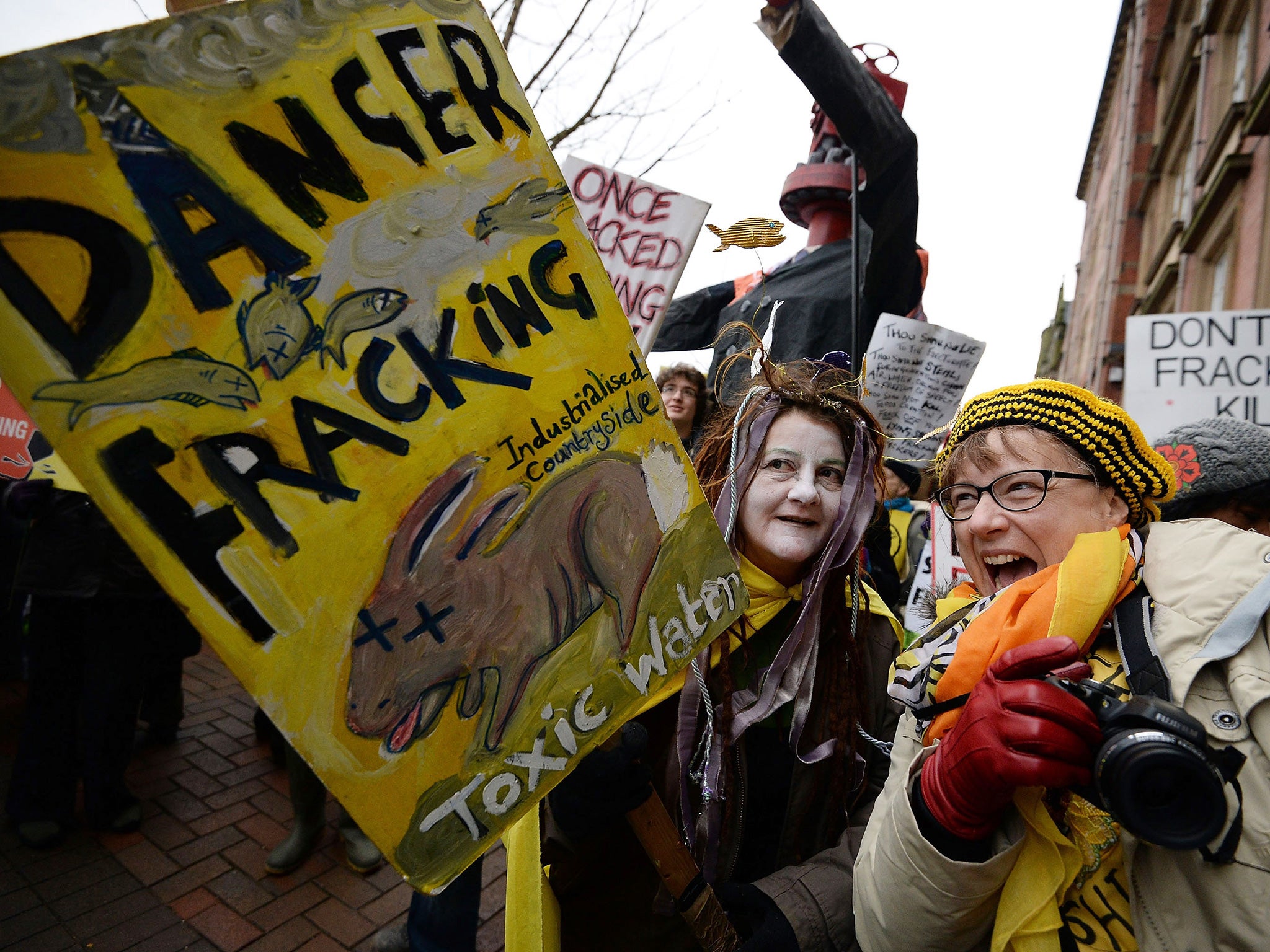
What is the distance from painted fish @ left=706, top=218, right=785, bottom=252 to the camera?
2.84 m

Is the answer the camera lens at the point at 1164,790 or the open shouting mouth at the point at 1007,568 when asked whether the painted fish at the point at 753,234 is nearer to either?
the open shouting mouth at the point at 1007,568

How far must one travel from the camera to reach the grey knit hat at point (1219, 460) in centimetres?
197

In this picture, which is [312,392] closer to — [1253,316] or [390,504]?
[390,504]

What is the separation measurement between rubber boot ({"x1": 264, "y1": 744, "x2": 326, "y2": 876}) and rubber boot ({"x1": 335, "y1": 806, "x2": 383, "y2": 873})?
146 millimetres

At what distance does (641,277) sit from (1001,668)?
2297 mm

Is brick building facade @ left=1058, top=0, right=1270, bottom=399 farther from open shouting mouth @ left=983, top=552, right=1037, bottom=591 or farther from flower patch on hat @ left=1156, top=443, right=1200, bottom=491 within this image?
open shouting mouth @ left=983, top=552, right=1037, bottom=591

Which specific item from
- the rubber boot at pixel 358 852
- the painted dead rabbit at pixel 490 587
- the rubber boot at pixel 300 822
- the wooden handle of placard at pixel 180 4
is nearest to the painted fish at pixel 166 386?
the painted dead rabbit at pixel 490 587

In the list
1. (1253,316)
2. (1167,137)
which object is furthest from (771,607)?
(1167,137)

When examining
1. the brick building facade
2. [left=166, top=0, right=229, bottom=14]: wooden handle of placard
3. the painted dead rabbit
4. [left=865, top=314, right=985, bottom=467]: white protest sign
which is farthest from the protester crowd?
the brick building facade

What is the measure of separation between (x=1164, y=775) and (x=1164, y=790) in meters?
0.02

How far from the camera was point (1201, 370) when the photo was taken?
3.06m

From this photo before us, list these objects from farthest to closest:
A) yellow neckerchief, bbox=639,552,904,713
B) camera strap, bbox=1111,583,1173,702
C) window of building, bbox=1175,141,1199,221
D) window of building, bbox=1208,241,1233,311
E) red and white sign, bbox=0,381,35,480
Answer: window of building, bbox=1175,141,1199,221, window of building, bbox=1208,241,1233,311, red and white sign, bbox=0,381,35,480, yellow neckerchief, bbox=639,552,904,713, camera strap, bbox=1111,583,1173,702

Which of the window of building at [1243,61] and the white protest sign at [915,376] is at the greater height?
the window of building at [1243,61]

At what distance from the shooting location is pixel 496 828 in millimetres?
1023
